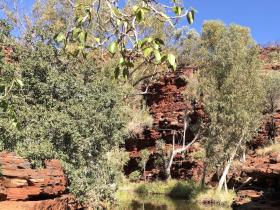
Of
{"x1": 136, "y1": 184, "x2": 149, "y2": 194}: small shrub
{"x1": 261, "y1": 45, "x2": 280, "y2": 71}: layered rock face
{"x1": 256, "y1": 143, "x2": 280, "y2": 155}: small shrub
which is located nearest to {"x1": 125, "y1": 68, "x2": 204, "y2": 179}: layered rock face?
{"x1": 136, "y1": 184, "x2": 149, "y2": 194}: small shrub

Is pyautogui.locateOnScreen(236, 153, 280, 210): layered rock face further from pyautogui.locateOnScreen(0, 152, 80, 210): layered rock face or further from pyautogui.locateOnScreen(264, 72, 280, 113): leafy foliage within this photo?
pyautogui.locateOnScreen(0, 152, 80, 210): layered rock face

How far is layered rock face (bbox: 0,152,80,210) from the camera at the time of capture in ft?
44.1

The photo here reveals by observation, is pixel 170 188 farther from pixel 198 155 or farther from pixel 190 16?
pixel 190 16

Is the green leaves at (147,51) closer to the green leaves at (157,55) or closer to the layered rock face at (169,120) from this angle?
the green leaves at (157,55)

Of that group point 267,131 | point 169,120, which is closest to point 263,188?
point 267,131

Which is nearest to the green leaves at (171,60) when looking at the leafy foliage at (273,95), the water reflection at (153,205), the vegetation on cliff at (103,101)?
the vegetation on cliff at (103,101)

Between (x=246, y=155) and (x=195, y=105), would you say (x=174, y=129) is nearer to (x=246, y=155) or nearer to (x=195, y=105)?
(x=195, y=105)

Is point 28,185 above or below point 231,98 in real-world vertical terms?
below

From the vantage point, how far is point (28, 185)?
1430 centimetres

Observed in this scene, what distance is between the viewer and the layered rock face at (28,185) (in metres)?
13.5

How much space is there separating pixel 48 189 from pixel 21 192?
54.8 inches

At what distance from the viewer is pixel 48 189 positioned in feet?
49.6

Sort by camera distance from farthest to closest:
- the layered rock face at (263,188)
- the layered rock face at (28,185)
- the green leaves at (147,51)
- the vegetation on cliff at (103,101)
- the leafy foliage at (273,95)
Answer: the leafy foliage at (273,95) < the layered rock face at (263,188) < the layered rock face at (28,185) < the vegetation on cliff at (103,101) < the green leaves at (147,51)

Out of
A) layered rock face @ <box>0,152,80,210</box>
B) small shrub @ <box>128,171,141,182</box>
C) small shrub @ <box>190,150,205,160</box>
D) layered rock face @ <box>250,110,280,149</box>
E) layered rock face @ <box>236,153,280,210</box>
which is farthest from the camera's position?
small shrub @ <box>128,171,141,182</box>
